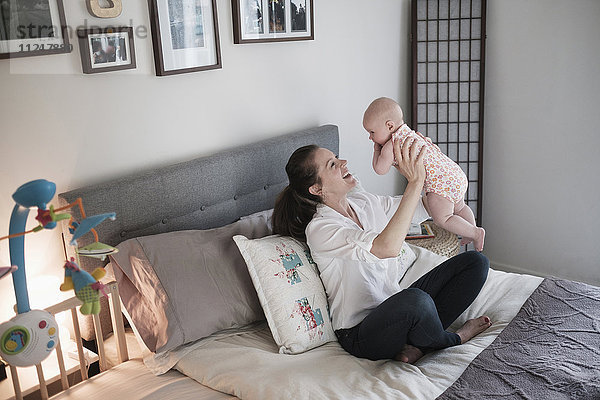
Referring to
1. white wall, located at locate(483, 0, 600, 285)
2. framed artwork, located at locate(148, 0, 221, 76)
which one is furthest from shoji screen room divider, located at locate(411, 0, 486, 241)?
framed artwork, located at locate(148, 0, 221, 76)

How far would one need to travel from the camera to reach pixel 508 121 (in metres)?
3.57

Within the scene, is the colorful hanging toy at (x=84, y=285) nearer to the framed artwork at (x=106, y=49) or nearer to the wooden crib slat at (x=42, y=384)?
the wooden crib slat at (x=42, y=384)

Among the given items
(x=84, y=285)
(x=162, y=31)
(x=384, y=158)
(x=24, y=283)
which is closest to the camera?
(x=84, y=285)

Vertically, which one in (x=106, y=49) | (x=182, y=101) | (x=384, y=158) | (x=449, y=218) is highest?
(x=106, y=49)

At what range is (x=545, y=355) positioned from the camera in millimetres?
1865

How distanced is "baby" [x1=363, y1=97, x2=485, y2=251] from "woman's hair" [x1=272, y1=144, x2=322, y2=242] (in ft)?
1.08

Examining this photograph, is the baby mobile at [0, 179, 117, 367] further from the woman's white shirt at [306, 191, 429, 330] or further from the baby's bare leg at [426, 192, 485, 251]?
the baby's bare leg at [426, 192, 485, 251]

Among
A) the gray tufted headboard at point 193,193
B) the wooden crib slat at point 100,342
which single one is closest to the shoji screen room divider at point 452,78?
the gray tufted headboard at point 193,193

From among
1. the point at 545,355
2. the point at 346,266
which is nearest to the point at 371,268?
the point at 346,266

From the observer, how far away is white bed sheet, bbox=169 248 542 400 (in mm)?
1749

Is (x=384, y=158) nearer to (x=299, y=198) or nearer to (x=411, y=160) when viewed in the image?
(x=411, y=160)

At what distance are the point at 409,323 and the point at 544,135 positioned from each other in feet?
6.67

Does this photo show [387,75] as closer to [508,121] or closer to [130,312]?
[508,121]

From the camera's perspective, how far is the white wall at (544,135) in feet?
10.8
